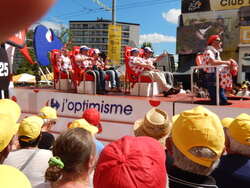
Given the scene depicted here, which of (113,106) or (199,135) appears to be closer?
(199,135)

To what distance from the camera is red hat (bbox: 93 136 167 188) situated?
128 centimetres

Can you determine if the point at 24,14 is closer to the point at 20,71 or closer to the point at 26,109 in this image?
the point at 26,109

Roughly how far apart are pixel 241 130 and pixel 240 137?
5 centimetres

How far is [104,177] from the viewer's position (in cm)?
134

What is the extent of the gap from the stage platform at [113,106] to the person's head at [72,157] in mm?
3136

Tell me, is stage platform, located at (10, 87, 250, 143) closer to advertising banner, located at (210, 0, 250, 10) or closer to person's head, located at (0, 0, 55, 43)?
person's head, located at (0, 0, 55, 43)

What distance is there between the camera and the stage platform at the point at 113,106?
15.6ft

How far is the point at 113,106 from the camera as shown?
537 centimetres

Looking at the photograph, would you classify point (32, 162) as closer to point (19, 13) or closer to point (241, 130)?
point (241, 130)

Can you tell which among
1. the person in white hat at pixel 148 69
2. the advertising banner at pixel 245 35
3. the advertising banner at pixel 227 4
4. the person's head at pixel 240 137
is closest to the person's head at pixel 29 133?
the person's head at pixel 240 137

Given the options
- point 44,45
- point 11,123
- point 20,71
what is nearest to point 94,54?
point 44,45

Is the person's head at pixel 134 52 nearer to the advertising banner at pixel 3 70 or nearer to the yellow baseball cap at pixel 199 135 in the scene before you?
the advertising banner at pixel 3 70

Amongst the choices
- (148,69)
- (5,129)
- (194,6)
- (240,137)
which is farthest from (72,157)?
(194,6)

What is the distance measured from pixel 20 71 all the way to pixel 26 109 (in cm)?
3128
